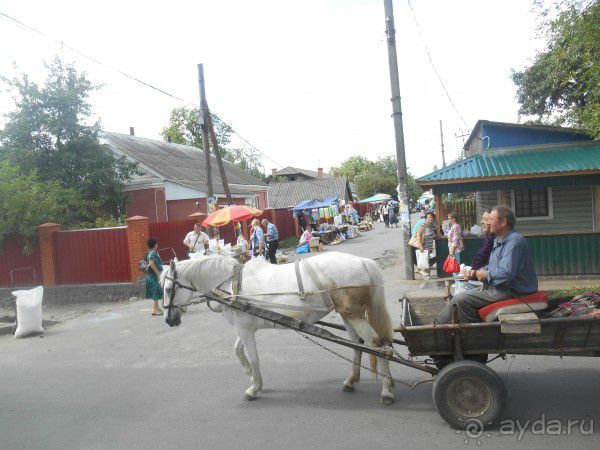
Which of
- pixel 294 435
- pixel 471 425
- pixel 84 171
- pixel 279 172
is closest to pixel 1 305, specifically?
pixel 84 171

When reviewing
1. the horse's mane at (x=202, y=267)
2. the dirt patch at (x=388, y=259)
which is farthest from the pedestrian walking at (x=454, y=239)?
the horse's mane at (x=202, y=267)

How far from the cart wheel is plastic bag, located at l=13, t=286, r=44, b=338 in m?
8.48

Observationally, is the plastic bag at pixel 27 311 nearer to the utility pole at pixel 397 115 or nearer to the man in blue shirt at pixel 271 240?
the man in blue shirt at pixel 271 240

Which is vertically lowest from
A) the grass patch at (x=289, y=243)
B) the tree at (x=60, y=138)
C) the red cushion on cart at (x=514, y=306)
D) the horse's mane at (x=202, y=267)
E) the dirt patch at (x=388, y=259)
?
the dirt patch at (x=388, y=259)

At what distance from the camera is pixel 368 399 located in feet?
16.2

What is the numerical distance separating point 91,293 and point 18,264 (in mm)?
3219

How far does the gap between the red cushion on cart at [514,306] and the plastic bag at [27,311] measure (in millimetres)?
8731

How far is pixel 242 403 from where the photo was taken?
5.06 m

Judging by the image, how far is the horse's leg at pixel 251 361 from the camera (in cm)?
512

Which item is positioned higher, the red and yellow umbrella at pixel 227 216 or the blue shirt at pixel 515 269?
the red and yellow umbrella at pixel 227 216

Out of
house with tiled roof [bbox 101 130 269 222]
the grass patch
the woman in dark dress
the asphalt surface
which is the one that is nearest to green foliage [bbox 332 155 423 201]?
the grass patch

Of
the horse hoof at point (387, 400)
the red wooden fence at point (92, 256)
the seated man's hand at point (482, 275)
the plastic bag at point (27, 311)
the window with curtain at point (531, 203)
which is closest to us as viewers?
the seated man's hand at point (482, 275)

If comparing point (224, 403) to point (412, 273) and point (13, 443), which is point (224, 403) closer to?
point (13, 443)

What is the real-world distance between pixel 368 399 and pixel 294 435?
1.04 meters
